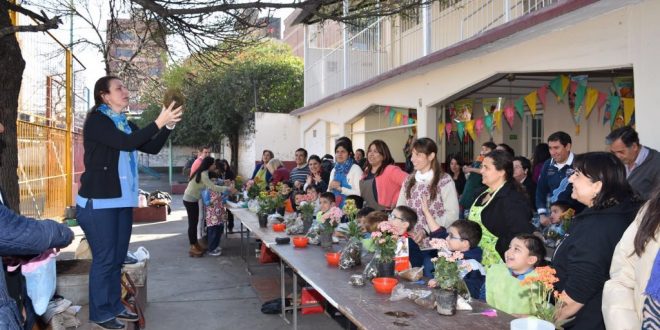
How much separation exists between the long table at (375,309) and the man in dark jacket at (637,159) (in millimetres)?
2220

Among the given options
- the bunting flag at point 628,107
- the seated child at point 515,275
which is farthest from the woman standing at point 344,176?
the seated child at point 515,275

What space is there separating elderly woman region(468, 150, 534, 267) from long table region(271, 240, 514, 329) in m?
0.65

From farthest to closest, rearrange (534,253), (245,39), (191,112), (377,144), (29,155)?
(191,112) → (29,155) → (377,144) → (245,39) → (534,253)

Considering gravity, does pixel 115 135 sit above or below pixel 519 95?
below

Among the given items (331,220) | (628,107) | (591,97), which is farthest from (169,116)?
(591,97)

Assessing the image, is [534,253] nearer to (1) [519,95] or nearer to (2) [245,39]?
(2) [245,39]

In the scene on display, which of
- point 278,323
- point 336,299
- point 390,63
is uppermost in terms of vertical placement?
point 390,63

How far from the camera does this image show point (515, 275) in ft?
9.71

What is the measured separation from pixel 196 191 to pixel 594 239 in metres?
6.66

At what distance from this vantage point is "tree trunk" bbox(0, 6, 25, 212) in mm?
4539

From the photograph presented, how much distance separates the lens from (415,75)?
9.05 m

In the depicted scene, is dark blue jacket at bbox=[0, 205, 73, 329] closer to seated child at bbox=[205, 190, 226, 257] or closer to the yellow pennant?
seated child at bbox=[205, 190, 226, 257]

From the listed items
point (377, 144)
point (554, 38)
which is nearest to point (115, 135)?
point (377, 144)

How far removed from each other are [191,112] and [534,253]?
22489 mm
